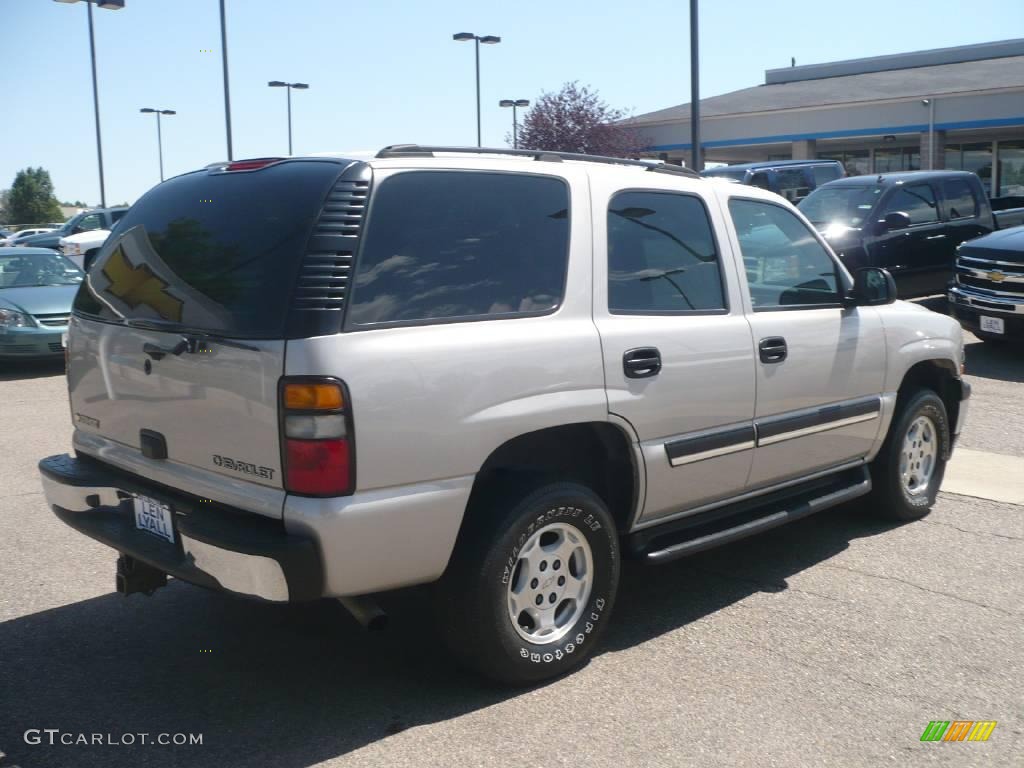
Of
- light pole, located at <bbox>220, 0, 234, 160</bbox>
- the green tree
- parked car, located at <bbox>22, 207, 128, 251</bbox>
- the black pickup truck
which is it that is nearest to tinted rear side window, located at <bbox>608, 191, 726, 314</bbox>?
the black pickup truck

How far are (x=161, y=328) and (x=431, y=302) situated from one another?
3.21 feet

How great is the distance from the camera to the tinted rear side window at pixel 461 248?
11.4ft

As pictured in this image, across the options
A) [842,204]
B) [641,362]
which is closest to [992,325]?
[842,204]

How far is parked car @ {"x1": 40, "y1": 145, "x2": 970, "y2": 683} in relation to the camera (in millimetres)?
3332

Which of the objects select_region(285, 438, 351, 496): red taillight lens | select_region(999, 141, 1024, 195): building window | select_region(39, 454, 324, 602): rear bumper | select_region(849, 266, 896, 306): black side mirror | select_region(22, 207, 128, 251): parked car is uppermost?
select_region(999, 141, 1024, 195): building window

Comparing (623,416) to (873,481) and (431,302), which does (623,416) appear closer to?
(431,302)

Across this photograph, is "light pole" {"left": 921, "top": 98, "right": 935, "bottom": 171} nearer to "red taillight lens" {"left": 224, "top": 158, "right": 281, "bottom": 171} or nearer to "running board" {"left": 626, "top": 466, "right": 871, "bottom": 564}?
"running board" {"left": 626, "top": 466, "right": 871, "bottom": 564}

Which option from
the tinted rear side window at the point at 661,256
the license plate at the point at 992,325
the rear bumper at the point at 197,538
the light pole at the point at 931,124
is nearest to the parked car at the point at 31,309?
the rear bumper at the point at 197,538

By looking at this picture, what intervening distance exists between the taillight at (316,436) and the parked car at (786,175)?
53.6 ft

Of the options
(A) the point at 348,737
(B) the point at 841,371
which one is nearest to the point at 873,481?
(B) the point at 841,371

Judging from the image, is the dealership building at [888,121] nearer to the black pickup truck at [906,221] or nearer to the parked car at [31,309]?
the black pickup truck at [906,221]

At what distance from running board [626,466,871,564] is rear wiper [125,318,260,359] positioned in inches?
72.7

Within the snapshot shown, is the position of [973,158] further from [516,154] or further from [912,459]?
[516,154]

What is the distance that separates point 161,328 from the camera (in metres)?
3.73
